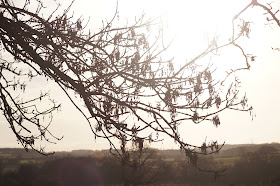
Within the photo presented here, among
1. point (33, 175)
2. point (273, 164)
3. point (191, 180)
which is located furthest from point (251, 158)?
point (33, 175)

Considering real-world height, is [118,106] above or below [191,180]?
above

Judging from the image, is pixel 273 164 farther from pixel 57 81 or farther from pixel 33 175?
pixel 57 81

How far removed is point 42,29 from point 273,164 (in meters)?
67.5

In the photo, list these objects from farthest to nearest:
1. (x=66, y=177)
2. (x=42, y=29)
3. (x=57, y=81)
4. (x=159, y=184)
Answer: (x=159, y=184), (x=66, y=177), (x=42, y=29), (x=57, y=81)

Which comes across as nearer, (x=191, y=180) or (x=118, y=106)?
(x=118, y=106)

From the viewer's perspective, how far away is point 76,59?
4746 mm

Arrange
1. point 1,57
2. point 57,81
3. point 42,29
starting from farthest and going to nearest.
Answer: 1. point 1,57
2. point 42,29
3. point 57,81

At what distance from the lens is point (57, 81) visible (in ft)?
14.1

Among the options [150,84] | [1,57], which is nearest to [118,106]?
[150,84]

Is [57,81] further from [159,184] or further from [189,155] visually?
[159,184]

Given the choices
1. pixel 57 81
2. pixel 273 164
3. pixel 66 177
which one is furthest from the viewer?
pixel 66 177

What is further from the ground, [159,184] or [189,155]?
[189,155]

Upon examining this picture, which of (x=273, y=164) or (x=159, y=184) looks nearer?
(x=273, y=164)

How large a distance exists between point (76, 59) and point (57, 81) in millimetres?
590
